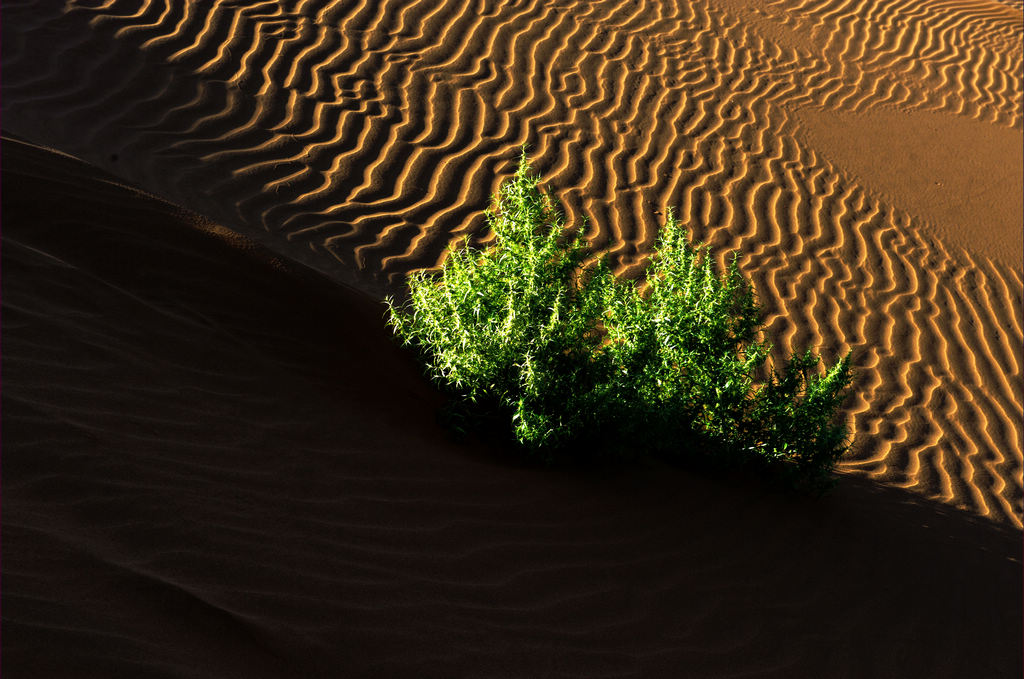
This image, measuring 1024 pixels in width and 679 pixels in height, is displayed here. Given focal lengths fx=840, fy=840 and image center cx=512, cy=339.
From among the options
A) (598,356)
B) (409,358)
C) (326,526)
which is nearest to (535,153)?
(409,358)

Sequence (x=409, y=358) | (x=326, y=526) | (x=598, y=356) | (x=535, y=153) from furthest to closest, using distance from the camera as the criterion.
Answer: (x=535, y=153) → (x=409, y=358) → (x=598, y=356) → (x=326, y=526)

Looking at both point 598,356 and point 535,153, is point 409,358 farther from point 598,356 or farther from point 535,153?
point 535,153

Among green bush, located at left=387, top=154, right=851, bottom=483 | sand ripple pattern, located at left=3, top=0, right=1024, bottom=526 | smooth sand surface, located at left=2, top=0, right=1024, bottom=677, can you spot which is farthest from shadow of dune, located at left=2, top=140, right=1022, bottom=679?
sand ripple pattern, located at left=3, top=0, right=1024, bottom=526

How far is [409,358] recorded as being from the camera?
16.1 ft

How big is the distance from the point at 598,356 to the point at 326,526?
1633mm

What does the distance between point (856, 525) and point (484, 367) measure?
2351 millimetres

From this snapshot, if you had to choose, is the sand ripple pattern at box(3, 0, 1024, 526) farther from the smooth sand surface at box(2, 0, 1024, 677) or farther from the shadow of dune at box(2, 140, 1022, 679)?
the shadow of dune at box(2, 140, 1022, 679)

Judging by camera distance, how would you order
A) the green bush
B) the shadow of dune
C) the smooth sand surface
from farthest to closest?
the green bush < the smooth sand surface < the shadow of dune

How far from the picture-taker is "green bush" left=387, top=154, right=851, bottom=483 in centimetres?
411

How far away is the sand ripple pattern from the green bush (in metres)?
1.30

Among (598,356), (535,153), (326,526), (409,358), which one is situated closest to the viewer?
(326,526)

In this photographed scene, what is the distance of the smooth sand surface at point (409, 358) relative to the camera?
2998mm

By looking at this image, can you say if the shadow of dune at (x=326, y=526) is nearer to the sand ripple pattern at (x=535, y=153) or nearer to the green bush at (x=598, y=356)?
the green bush at (x=598, y=356)

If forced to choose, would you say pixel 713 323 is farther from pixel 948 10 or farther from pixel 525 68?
pixel 948 10
